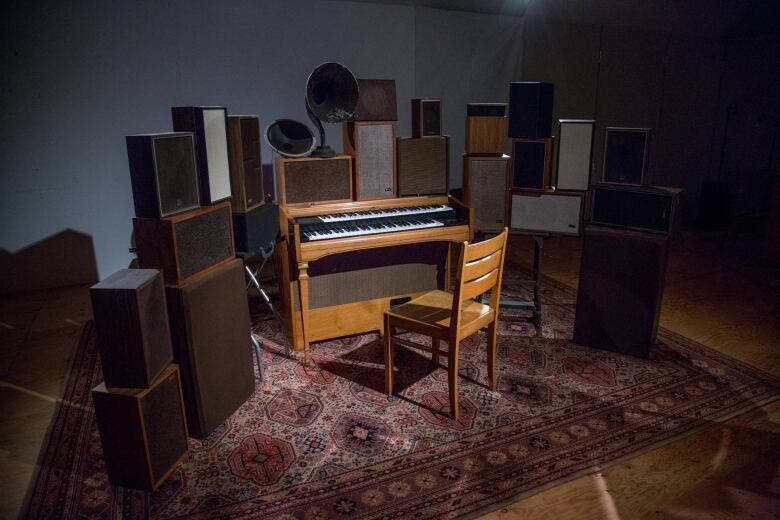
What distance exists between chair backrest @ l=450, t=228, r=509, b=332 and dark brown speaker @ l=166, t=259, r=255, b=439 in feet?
3.58

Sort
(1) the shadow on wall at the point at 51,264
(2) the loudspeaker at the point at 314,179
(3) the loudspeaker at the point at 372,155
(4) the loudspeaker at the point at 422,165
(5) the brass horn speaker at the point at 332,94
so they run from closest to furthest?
(5) the brass horn speaker at the point at 332,94 → (2) the loudspeaker at the point at 314,179 → (3) the loudspeaker at the point at 372,155 → (4) the loudspeaker at the point at 422,165 → (1) the shadow on wall at the point at 51,264

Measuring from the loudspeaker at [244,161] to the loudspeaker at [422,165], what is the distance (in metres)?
0.94

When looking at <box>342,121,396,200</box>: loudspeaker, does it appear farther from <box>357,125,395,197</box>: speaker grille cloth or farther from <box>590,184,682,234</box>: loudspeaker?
<box>590,184,682,234</box>: loudspeaker

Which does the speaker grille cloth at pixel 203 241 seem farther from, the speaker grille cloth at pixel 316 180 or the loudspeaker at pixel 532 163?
the loudspeaker at pixel 532 163

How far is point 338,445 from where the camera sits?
2.52 meters

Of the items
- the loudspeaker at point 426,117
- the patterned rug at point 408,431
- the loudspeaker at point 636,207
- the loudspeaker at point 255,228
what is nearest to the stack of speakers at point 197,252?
the patterned rug at point 408,431

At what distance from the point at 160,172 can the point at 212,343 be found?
32.5 inches

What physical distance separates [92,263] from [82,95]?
1.46 m

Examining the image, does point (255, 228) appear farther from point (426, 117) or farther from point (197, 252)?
point (426, 117)

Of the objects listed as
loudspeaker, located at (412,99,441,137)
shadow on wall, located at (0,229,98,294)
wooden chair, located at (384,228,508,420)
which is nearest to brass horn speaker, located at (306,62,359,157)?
loudspeaker, located at (412,99,441,137)

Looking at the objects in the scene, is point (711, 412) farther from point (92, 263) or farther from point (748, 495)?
point (92, 263)

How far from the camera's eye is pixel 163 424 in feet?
7.23

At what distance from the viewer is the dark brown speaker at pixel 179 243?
2.22 m

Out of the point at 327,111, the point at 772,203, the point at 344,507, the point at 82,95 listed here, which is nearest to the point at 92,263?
the point at 82,95
